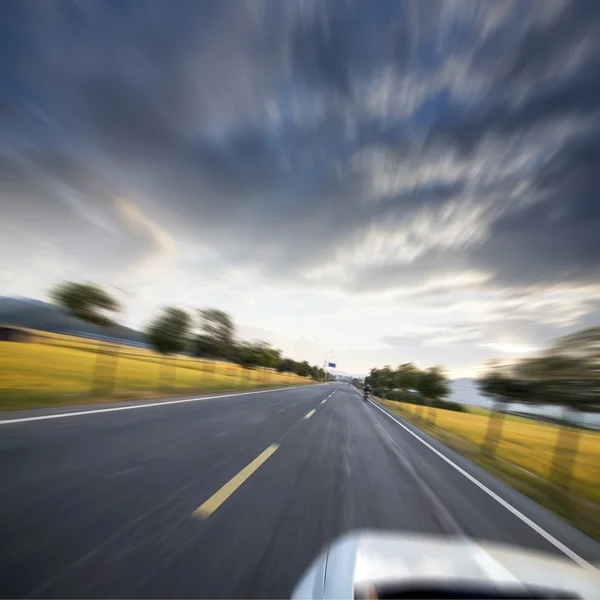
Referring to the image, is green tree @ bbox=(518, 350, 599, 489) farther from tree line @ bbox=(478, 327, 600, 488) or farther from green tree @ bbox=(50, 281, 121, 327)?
green tree @ bbox=(50, 281, 121, 327)

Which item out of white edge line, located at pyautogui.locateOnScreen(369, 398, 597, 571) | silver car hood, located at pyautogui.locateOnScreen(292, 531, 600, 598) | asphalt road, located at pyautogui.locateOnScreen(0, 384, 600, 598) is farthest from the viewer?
white edge line, located at pyautogui.locateOnScreen(369, 398, 597, 571)

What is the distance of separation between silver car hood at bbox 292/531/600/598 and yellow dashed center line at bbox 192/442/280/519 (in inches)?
71.4

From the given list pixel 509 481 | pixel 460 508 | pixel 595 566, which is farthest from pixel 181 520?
pixel 509 481

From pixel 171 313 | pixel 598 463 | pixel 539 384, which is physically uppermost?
pixel 171 313

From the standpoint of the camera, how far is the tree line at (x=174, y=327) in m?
11.8

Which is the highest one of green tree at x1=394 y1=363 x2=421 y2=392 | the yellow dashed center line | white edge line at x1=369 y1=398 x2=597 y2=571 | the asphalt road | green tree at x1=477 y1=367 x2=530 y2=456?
green tree at x1=394 y1=363 x2=421 y2=392

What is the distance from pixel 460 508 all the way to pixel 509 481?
4.05 meters

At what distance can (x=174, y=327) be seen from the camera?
18.5 metres

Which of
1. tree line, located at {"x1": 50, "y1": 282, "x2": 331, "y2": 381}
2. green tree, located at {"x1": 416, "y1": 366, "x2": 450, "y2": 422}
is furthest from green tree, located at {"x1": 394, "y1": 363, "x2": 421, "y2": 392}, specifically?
tree line, located at {"x1": 50, "y1": 282, "x2": 331, "y2": 381}

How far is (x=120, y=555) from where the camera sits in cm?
240

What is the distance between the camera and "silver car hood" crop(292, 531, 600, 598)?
166 centimetres

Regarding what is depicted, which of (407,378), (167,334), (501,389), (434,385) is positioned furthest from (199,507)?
(407,378)

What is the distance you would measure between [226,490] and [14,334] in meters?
50.8

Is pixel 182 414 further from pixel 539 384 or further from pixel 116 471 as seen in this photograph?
pixel 539 384
